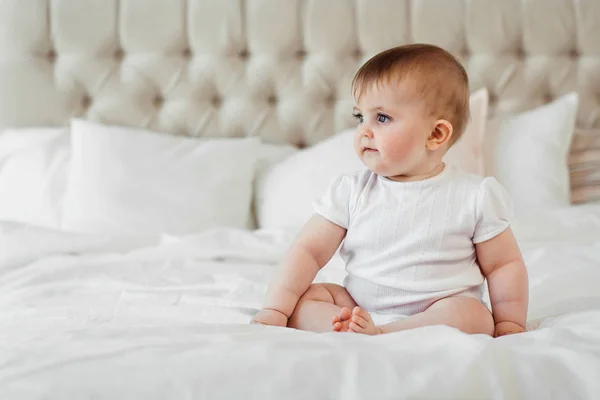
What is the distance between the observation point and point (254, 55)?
7.75 feet

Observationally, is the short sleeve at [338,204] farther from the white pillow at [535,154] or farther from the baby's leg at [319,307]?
the white pillow at [535,154]

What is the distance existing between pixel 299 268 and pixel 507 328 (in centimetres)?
34

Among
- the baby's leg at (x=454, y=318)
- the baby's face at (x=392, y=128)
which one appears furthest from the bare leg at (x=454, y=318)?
the baby's face at (x=392, y=128)

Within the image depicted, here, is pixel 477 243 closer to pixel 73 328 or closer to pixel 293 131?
pixel 73 328

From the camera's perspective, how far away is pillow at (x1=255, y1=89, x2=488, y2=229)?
2.03m

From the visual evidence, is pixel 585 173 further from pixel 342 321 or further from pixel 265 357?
pixel 265 357

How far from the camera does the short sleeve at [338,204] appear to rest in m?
1.17

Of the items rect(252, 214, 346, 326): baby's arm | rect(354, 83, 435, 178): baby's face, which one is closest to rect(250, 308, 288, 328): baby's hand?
rect(252, 214, 346, 326): baby's arm

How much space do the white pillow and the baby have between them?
0.97 meters

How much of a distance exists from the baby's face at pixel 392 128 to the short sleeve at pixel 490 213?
0.38ft

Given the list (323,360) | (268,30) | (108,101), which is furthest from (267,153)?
(323,360)

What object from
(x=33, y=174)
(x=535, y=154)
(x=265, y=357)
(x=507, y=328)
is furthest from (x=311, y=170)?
(x=265, y=357)

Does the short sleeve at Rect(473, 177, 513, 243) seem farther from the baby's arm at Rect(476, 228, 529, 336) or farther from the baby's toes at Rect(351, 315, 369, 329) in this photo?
the baby's toes at Rect(351, 315, 369, 329)

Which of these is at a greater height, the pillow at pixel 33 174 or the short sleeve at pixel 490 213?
the short sleeve at pixel 490 213
